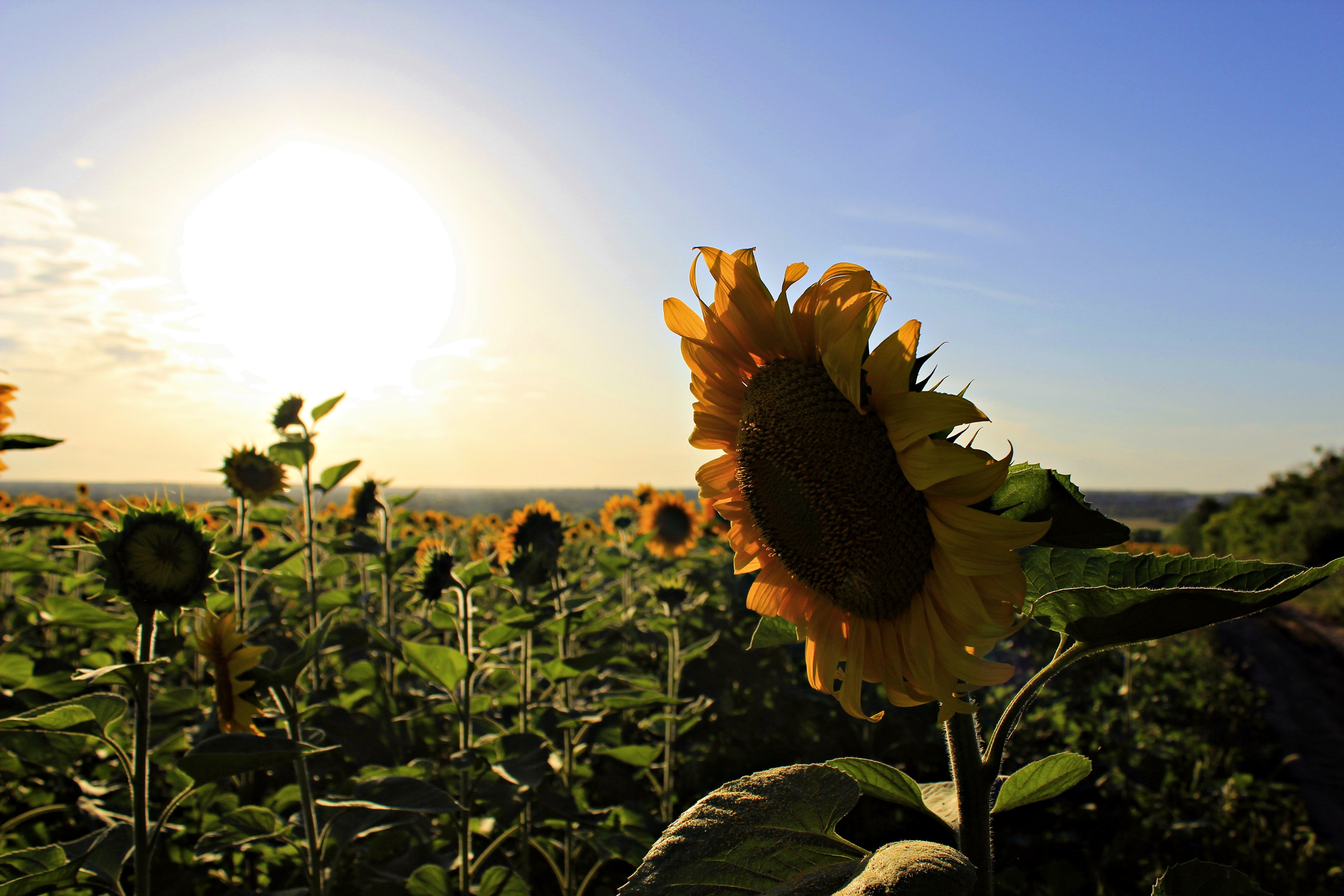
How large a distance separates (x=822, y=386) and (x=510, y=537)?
345 cm

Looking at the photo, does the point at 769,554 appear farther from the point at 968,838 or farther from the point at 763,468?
the point at 968,838

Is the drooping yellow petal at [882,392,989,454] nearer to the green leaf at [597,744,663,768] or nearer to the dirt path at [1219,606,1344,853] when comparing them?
the dirt path at [1219,606,1344,853]

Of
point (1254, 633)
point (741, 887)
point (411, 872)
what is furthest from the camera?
point (1254, 633)

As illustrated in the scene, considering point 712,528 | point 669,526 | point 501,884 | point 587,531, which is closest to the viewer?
point 501,884

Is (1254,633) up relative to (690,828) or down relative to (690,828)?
down

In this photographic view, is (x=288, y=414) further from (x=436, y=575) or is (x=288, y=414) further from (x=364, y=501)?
(x=436, y=575)

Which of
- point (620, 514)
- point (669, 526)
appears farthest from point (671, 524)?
point (620, 514)

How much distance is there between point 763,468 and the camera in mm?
1126

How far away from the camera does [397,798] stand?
182 centimetres

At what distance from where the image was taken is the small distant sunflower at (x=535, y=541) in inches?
131

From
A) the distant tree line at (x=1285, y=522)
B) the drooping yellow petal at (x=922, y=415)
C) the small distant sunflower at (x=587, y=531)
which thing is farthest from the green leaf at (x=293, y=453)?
the distant tree line at (x=1285, y=522)

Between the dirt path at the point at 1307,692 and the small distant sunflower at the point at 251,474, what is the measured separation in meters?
4.26

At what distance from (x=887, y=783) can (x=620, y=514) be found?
6.79 metres

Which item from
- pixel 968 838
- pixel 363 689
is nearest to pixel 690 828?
pixel 968 838
